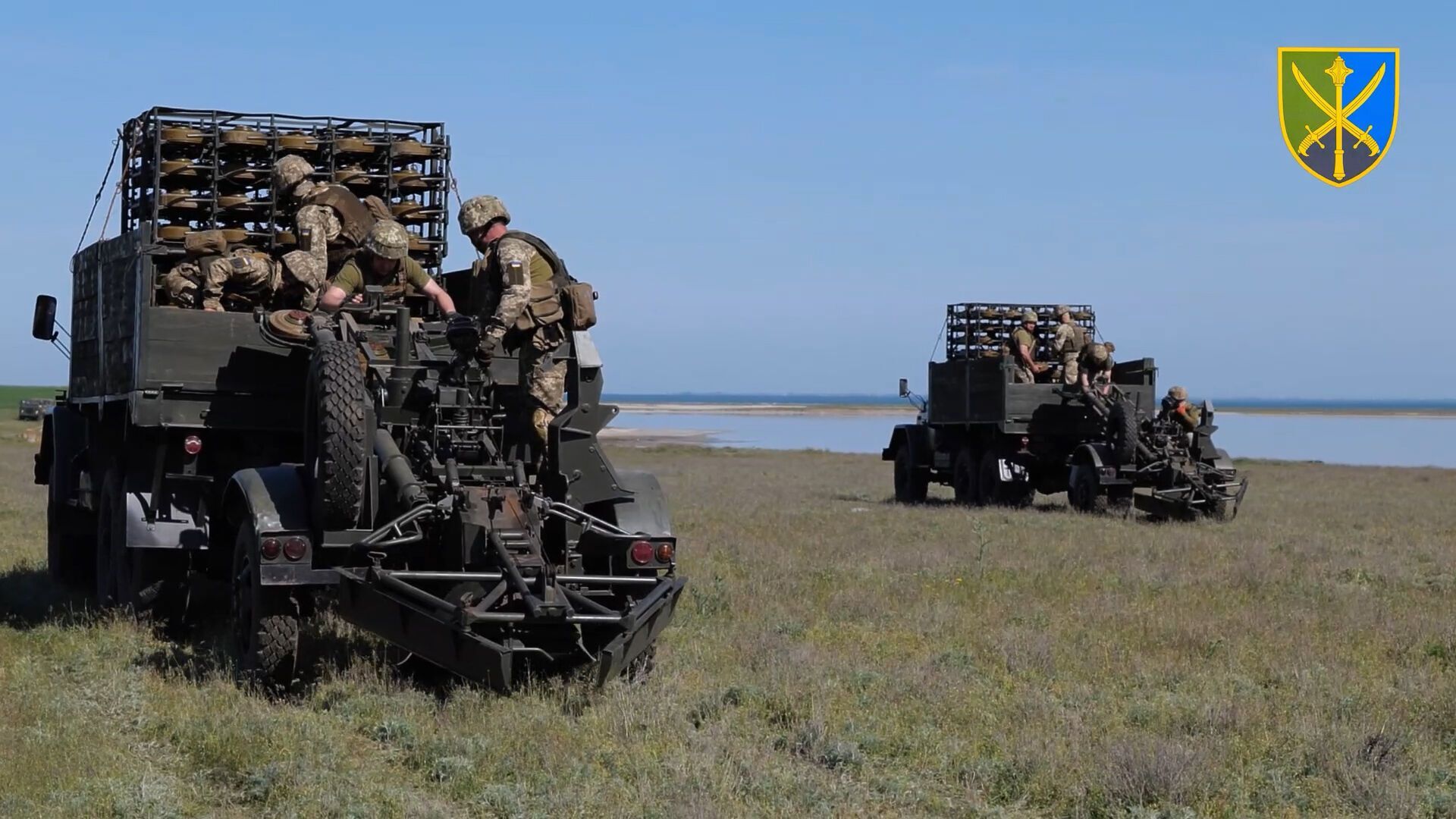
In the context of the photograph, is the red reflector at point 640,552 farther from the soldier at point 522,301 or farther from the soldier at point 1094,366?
the soldier at point 1094,366

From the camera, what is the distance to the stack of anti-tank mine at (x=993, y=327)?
2536 cm

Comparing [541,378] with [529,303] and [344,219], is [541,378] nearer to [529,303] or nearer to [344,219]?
[529,303]

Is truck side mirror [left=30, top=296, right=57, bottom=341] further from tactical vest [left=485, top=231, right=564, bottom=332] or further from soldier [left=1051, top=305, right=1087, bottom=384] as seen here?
soldier [left=1051, top=305, right=1087, bottom=384]

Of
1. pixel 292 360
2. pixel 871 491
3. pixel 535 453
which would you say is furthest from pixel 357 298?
pixel 871 491

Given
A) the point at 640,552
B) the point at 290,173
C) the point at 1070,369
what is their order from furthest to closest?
the point at 1070,369 < the point at 290,173 < the point at 640,552

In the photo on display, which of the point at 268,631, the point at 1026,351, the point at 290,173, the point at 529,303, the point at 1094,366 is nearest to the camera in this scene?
the point at 268,631

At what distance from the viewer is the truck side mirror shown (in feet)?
42.3

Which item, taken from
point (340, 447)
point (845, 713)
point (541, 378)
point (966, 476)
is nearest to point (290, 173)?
point (541, 378)

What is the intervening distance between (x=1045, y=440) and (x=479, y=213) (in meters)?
15.5

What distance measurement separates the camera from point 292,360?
10.7 m

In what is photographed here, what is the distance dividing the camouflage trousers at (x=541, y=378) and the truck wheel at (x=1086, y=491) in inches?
518

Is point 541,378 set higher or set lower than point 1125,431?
higher

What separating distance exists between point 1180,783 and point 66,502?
29.5 ft

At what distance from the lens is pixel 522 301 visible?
30.6 ft
